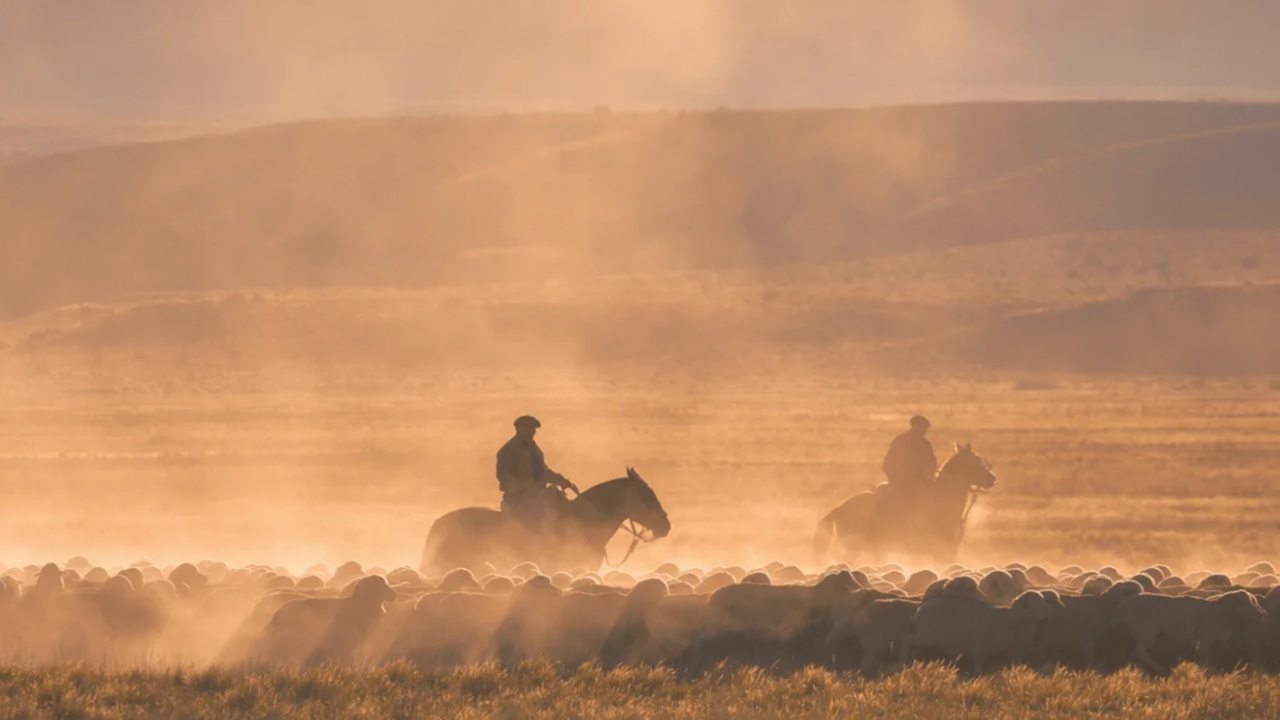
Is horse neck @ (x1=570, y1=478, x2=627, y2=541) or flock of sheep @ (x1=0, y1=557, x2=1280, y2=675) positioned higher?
horse neck @ (x1=570, y1=478, x2=627, y2=541)

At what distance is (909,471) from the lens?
68.0ft

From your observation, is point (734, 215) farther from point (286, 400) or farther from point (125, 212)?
point (286, 400)

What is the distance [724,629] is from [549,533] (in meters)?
A: 5.47

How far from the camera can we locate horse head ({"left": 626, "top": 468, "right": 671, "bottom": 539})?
1783 cm

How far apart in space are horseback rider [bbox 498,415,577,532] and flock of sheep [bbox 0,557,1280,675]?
13.7ft

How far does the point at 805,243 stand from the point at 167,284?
3711 cm

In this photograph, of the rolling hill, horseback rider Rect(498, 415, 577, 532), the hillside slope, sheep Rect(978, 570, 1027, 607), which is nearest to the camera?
sheep Rect(978, 570, 1027, 607)

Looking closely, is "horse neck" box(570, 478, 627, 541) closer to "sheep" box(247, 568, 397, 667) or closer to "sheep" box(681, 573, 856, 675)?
"sheep" box(247, 568, 397, 667)

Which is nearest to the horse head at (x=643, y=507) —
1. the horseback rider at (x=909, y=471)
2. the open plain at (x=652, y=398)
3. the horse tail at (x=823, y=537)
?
the open plain at (x=652, y=398)

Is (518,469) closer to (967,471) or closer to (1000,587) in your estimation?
(1000,587)

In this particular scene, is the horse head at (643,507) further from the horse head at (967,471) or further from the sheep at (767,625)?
the sheep at (767,625)

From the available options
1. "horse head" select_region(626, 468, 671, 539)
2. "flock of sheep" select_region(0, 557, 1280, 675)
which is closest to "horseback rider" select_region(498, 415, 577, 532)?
"horse head" select_region(626, 468, 671, 539)

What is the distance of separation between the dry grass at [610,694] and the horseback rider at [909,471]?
30.8 ft

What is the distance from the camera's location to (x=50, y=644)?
12.8 m
